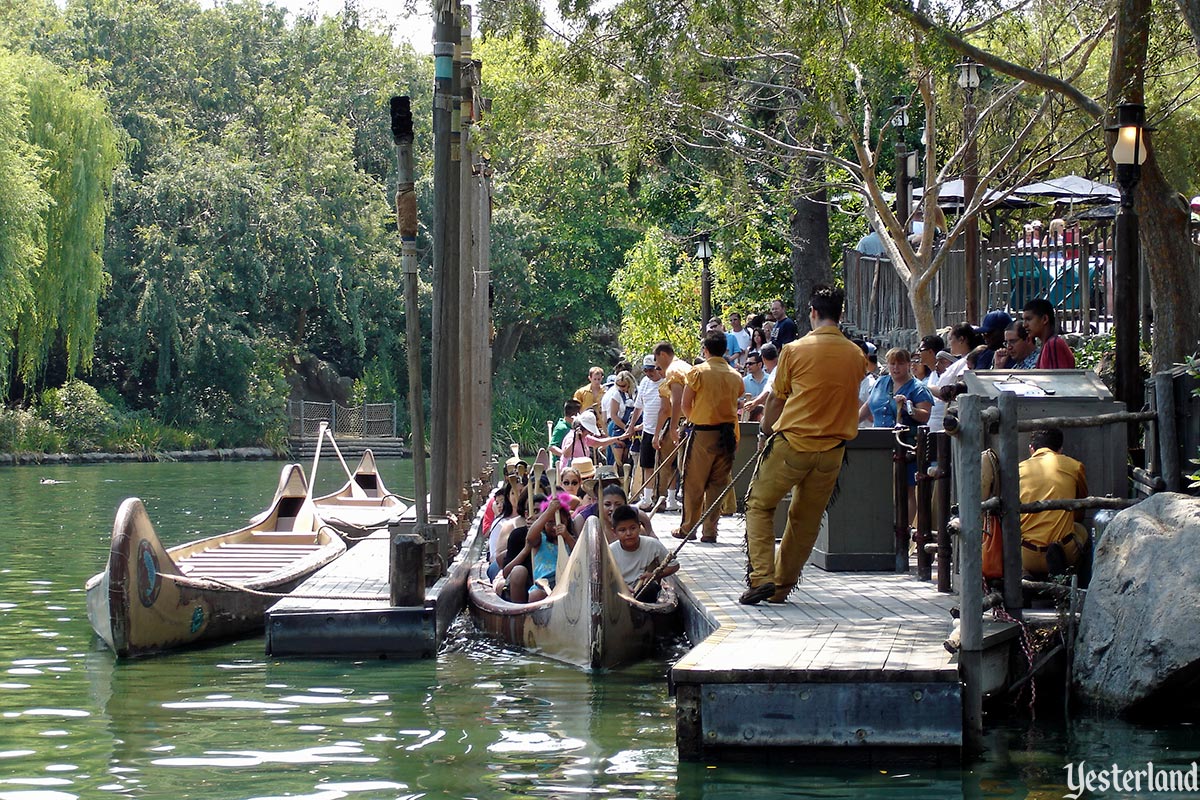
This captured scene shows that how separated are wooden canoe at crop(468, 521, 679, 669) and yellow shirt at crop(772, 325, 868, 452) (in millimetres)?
1889

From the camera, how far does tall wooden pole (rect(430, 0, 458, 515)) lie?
553 inches

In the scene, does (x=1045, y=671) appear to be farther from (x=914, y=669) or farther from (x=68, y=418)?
(x=68, y=418)

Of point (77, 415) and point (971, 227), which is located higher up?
point (971, 227)

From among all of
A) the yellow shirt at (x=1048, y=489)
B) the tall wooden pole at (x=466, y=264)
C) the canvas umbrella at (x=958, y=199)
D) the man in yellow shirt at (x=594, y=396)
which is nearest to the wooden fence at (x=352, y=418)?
the man in yellow shirt at (x=594, y=396)

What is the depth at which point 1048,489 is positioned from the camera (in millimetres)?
9875

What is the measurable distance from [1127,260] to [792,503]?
319 cm

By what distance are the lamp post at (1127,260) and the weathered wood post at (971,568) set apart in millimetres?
3448

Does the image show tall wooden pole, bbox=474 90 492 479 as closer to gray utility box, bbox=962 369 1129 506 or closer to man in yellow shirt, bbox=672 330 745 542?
man in yellow shirt, bbox=672 330 745 542

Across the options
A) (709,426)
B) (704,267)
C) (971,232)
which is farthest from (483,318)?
(709,426)

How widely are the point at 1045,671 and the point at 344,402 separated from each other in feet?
166

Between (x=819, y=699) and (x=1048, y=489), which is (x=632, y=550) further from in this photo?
(x=819, y=699)

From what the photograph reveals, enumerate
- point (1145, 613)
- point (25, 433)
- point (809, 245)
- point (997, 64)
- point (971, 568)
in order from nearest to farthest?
point (971, 568)
point (1145, 613)
point (997, 64)
point (809, 245)
point (25, 433)

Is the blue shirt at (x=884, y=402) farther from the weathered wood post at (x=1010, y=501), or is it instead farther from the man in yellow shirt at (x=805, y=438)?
the weathered wood post at (x=1010, y=501)

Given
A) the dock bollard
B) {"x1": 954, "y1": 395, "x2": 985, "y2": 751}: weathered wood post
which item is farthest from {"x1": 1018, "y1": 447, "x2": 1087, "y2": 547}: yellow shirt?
the dock bollard
